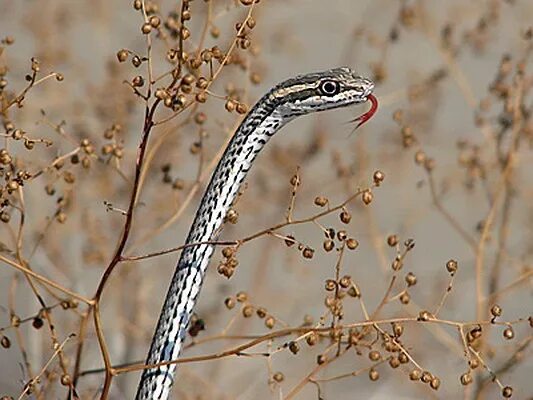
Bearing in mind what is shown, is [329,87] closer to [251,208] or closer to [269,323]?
[269,323]

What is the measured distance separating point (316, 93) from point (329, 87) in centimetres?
3

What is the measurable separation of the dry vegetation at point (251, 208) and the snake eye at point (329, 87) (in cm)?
14

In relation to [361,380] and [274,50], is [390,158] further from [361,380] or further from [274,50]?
[361,380]

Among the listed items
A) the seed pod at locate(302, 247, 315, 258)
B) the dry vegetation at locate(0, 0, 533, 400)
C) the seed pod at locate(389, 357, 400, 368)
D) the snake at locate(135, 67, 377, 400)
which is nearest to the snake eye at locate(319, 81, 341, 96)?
the snake at locate(135, 67, 377, 400)

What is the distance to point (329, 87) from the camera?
2.17m

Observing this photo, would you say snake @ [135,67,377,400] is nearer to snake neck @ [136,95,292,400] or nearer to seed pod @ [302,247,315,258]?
snake neck @ [136,95,292,400]

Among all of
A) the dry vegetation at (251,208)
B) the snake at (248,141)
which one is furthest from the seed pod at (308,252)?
the snake at (248,141)

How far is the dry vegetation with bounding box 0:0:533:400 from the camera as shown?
6.83 ft

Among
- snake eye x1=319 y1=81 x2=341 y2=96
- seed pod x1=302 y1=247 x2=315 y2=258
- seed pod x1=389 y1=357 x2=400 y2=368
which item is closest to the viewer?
seed pod x1=302 y1=247 x2=315 y2=258

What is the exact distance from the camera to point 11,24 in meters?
5.36

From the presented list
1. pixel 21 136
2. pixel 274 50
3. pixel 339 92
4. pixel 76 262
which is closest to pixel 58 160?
pixel 21 136

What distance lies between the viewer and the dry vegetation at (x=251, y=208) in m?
2.08

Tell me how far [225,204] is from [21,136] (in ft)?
1.15

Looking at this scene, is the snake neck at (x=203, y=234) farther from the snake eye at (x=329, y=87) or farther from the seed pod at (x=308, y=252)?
the seed pod at (x=308, y=252)
